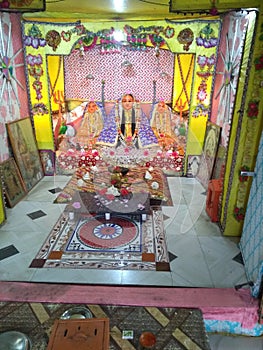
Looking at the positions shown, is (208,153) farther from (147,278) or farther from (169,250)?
(147,278)

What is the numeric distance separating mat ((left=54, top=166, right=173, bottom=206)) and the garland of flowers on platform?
53.5 inches

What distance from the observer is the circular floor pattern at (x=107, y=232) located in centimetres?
361

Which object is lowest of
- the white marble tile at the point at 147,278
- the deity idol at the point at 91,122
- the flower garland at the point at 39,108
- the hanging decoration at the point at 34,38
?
the white marble tile at the point at 147,278

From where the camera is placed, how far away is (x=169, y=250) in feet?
11.4

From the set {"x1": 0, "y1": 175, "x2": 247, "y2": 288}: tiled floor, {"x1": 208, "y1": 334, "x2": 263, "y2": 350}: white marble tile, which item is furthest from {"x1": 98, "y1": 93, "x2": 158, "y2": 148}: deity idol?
{"x1": 208, "y1": 334, "x2": 263, "y2": 350}: white marble tile

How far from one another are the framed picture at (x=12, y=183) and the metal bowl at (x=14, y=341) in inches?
114

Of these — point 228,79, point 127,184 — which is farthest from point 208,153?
point 127,184

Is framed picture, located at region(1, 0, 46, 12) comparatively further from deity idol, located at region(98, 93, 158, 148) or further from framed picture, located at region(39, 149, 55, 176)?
deity idol, located at region(98, 93, 158, 148)

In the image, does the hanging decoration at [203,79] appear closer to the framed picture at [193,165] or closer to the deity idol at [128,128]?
the framed picture at [193,165]

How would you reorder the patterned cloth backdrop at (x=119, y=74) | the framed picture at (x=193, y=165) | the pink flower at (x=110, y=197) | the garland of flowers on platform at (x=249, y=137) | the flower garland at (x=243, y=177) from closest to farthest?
1. the garland of flowers on platform at (x=249, y=137)
2. the flower garland at (x=243, y=177)
3. the pink flower at (x=110, y=197)
4. the framed picture at (x=193, y=165)
5. the patterned cloth backdrop at (x=119, y=74)

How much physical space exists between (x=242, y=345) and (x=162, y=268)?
1038mm

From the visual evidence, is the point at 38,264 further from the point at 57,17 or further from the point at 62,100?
the point at 62,100

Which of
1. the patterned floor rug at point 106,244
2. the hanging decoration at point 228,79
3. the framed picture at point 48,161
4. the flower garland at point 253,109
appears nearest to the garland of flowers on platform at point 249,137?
the flower garland at point 253,109

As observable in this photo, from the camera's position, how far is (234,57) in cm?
452
